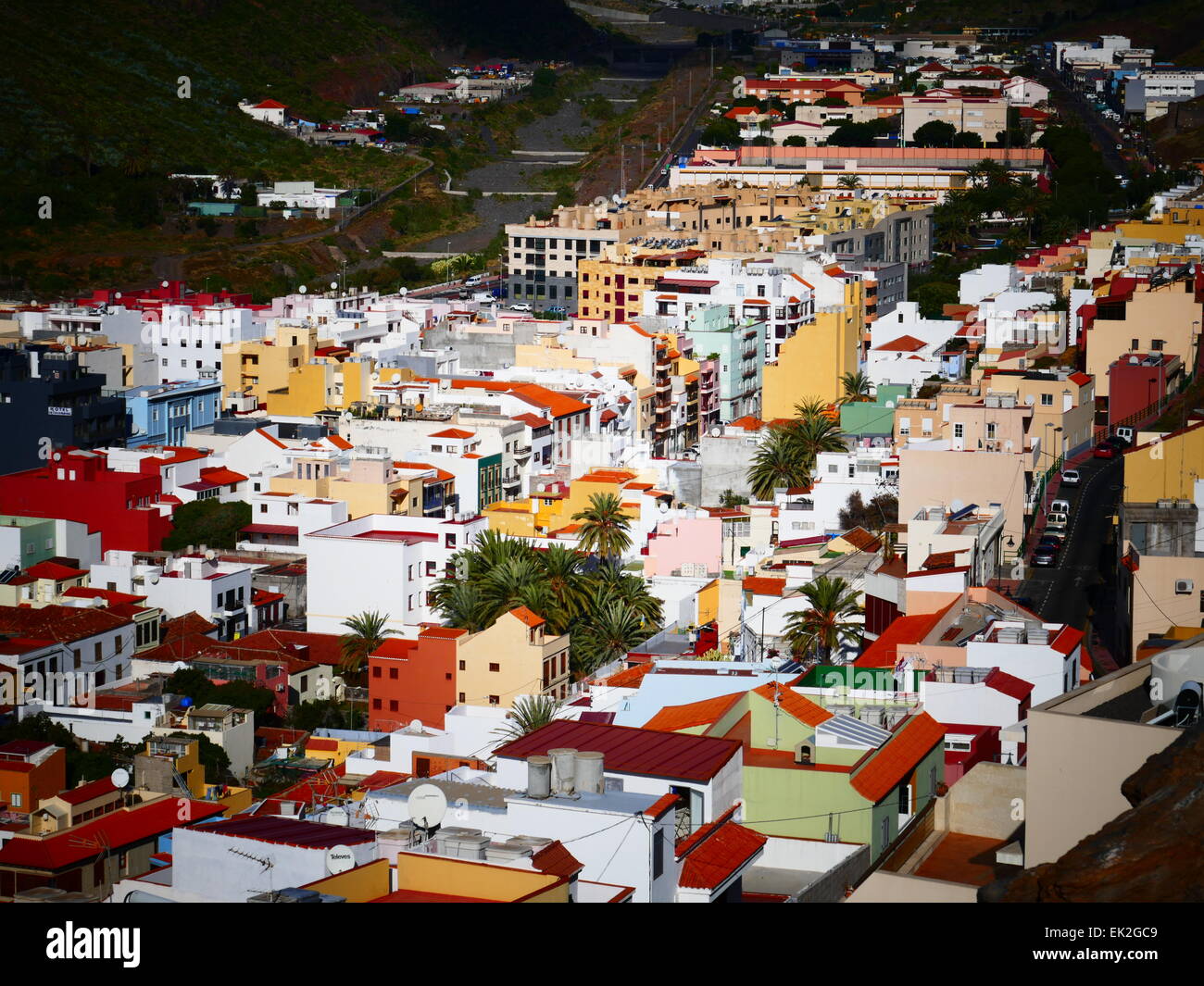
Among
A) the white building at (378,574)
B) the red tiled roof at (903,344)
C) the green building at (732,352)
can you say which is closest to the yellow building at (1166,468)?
the white building at (378,574)

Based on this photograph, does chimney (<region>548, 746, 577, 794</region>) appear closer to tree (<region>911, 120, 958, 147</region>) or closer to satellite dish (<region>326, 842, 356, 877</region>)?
satellite dish (<region>326, 842, 356, 877</region>)

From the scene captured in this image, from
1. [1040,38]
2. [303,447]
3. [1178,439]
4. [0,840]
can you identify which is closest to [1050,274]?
[303,447]

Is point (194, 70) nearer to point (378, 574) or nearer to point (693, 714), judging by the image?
point (378, 574)

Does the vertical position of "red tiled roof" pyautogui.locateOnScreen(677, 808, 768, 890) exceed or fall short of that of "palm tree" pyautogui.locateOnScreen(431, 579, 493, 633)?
it exceeds it

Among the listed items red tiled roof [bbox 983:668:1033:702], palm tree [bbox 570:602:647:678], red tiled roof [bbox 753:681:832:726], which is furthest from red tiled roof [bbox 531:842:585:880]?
palm tree [bbox 570:602:647:678]

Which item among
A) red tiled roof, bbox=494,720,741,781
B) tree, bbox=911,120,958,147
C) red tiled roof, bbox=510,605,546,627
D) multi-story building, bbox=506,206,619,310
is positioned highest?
tree, bbox=911,120,958,147

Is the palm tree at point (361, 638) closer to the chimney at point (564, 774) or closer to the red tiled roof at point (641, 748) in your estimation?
the red tiled roof at point (641, 748)

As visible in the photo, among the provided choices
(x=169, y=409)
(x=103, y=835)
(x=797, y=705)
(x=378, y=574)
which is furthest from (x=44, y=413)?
(x=797, y=705)
